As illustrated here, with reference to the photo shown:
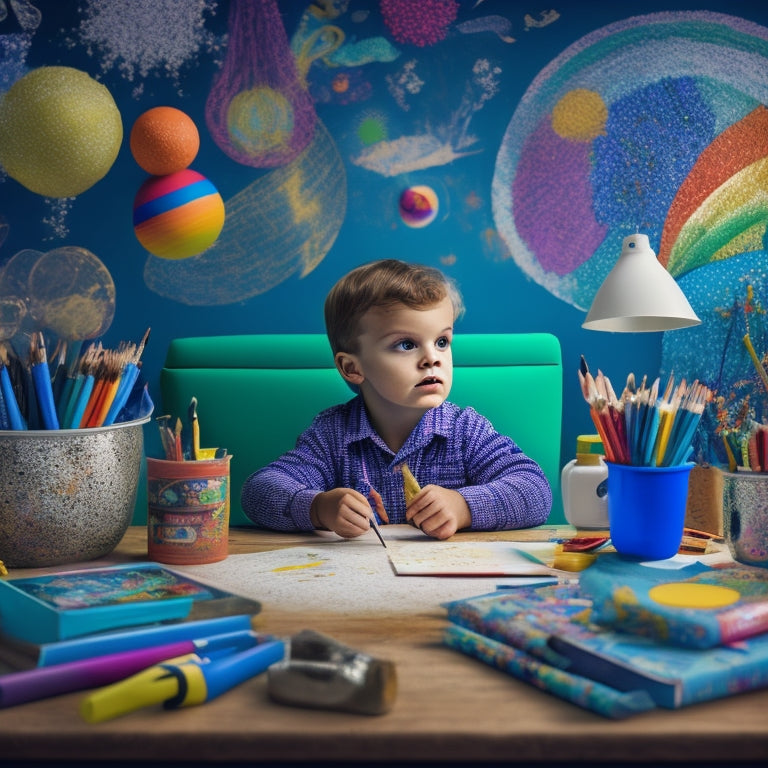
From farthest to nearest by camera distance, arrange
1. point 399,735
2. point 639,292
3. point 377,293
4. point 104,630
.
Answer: point 377,293, point 639,292, point 104,630, point 399,735

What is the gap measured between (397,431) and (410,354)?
0.19 meters

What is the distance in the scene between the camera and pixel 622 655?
1.85 feet

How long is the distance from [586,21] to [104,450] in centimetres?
171

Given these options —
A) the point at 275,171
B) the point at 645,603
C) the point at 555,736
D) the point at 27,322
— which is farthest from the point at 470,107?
the point at 555,736

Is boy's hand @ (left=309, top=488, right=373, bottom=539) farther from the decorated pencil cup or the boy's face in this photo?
the boy's face

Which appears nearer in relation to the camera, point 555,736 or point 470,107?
point 555,736

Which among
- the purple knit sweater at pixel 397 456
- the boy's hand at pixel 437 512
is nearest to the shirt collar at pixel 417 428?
the purple knit sweater at pixel 397 456

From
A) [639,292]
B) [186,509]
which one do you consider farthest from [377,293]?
[186,509]

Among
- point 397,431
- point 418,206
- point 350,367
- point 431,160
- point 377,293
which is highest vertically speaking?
point 431,160

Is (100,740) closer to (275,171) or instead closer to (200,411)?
(200,411)

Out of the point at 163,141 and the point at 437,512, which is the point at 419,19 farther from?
Answer: the point at 437,512

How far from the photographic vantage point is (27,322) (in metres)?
2.13

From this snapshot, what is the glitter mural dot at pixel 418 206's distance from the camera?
209cm

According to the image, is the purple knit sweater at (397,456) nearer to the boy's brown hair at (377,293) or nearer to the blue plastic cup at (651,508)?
the boy's brown hair at (377,293)
